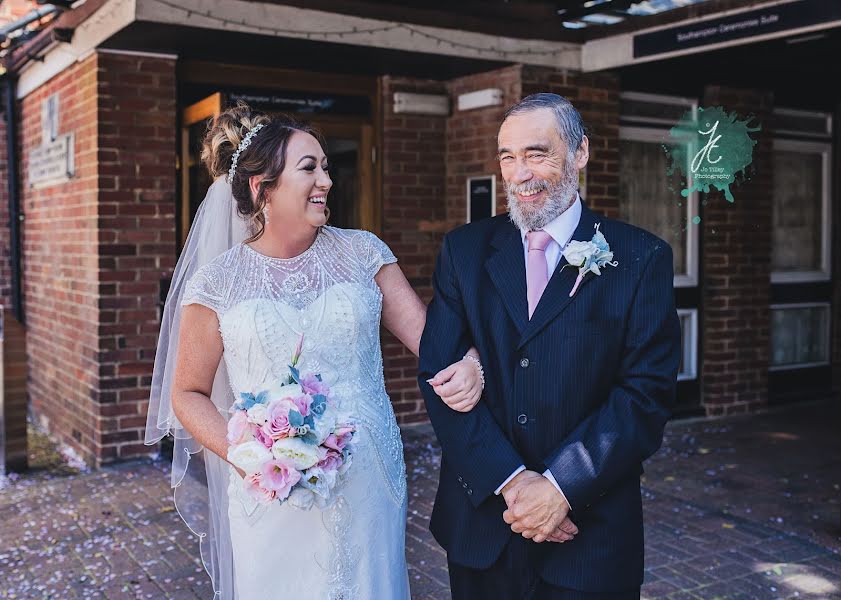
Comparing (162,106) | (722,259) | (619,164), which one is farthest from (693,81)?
(162,106)

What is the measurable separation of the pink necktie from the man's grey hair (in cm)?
26

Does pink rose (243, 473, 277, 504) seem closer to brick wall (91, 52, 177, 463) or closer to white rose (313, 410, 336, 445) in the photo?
white rose (313, 410, 336, 445)

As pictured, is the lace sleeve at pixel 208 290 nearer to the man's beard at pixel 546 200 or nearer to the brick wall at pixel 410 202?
the man's beard at pixel 546 200

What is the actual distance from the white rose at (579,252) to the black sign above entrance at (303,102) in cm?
497

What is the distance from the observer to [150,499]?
5938 mm

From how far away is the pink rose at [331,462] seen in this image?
99.7 inches

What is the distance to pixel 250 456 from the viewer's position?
2506mm

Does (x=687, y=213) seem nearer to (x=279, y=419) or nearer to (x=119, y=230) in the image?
(x=119, y=230)

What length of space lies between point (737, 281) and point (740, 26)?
10.1 ft

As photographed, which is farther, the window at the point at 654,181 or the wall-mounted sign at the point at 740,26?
the window at the point at 654,181

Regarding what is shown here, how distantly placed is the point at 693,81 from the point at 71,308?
5585 millimetres

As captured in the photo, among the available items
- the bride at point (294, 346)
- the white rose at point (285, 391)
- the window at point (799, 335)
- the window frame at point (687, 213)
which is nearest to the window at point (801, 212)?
the window at point (799, 335)

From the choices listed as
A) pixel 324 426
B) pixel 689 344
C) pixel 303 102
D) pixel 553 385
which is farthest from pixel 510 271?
pixel 689 344

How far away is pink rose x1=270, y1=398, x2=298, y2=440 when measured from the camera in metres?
2.46
